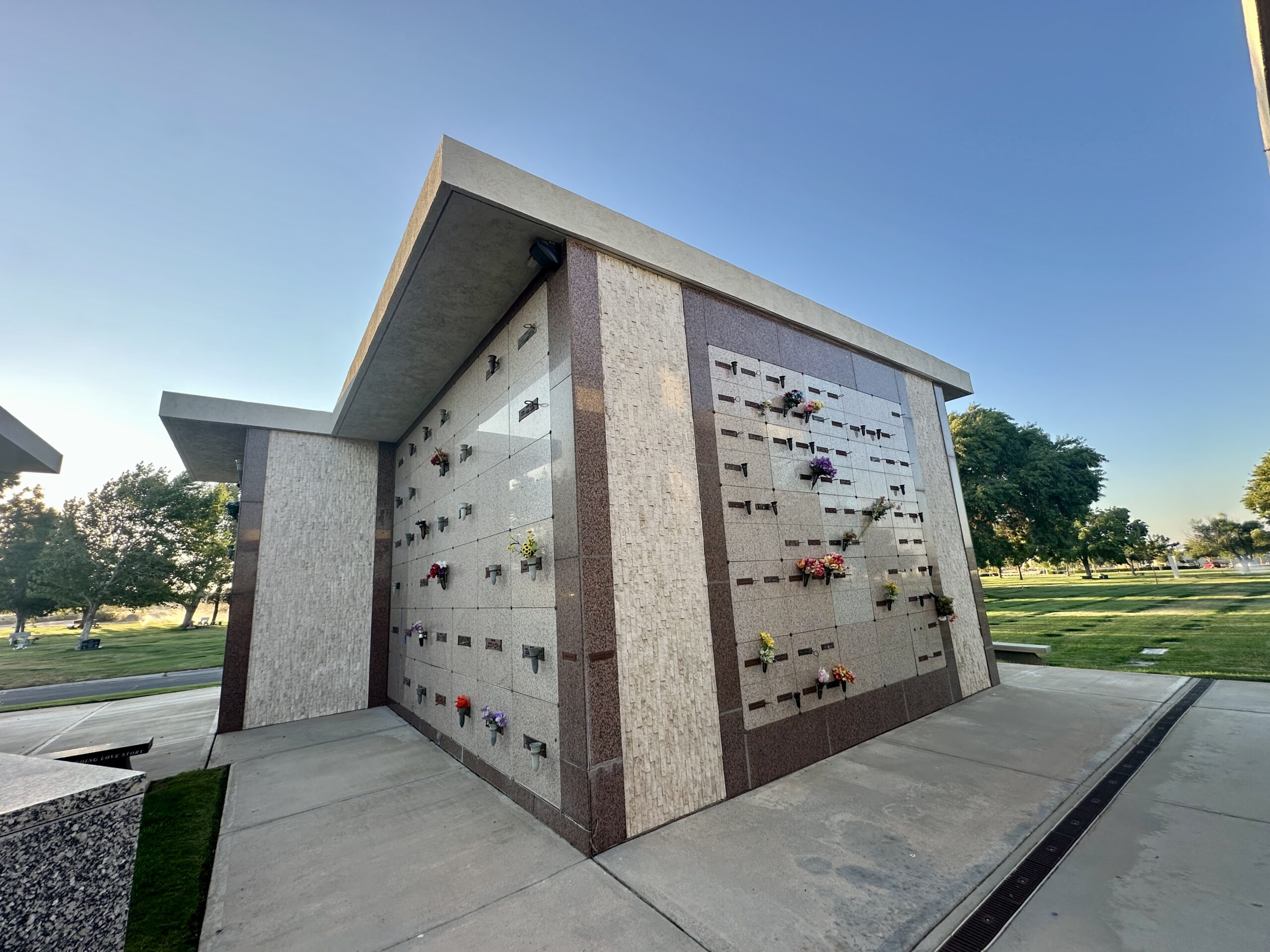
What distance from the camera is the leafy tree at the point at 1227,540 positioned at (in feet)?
204

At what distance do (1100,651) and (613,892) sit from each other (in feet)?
45.0

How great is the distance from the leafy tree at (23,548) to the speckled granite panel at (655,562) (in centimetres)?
3847

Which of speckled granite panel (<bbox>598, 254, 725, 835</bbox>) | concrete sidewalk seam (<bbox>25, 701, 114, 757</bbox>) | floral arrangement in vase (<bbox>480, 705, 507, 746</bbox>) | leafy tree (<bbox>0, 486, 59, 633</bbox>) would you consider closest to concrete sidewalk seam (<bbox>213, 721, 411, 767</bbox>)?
concrete sidewalk seam (<bbox>25, 701, 114, 757</bbox>)

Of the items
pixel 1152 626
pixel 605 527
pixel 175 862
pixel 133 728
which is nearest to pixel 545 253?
pixel 605 527

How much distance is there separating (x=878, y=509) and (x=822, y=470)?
65.0 inches

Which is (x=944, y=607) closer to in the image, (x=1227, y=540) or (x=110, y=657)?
(x=110, y=657)

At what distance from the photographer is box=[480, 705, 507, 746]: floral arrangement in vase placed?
5508 mm

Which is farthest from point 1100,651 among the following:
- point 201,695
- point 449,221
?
point 201,695

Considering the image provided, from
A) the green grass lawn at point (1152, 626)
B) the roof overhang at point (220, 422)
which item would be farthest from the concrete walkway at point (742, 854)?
the roof overhang at point (220, 422)

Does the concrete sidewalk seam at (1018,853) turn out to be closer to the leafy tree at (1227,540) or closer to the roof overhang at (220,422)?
the roof overhang at (220,422)

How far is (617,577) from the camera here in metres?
4.79

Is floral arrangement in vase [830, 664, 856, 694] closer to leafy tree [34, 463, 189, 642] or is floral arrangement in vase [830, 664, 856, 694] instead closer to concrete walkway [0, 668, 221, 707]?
concrete walkway [0, 668, 221, 707]

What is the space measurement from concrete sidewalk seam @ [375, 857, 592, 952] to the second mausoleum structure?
21 cm

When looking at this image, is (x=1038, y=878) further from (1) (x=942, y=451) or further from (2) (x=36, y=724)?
(2) (x=36, y=724)
